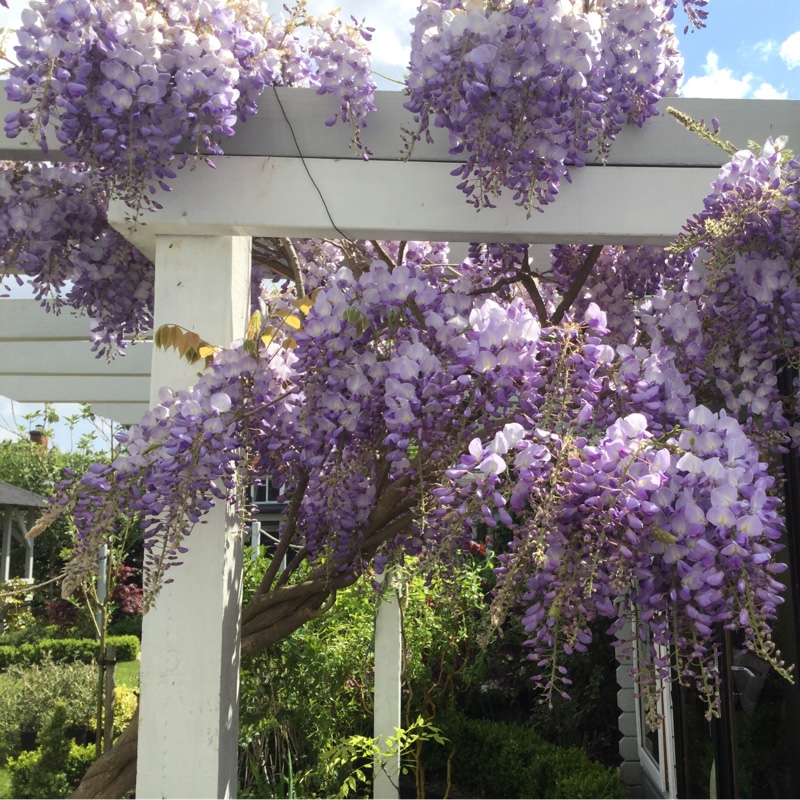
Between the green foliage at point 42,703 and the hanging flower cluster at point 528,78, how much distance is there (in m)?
4.97

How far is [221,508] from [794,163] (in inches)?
55.5

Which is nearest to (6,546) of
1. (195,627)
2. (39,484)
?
(39,484)

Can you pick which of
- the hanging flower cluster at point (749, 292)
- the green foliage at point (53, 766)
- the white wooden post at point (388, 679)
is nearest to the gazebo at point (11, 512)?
the green foliage at point (53, 766)

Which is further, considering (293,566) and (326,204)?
(293,566)

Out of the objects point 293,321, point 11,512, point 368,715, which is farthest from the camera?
point 11,512

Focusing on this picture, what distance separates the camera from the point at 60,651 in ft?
29.1

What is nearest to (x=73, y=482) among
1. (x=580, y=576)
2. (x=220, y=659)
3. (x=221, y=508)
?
(x=221, y=508)

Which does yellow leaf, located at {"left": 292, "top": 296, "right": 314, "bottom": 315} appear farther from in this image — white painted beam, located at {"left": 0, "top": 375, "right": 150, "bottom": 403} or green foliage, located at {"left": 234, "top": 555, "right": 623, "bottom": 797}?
white painted beam, located at {"left": 0, "top": 375, "right": 150, "bottom": 403}

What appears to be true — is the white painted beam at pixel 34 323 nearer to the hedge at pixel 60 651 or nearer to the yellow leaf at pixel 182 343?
the yellow leaf at pixel 182 343

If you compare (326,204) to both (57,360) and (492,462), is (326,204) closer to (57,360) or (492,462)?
(492,462)

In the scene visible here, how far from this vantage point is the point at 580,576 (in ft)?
4.54

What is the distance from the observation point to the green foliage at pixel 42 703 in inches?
220

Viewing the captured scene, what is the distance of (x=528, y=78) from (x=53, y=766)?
4.65 metres

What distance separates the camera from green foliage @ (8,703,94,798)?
4.72m
